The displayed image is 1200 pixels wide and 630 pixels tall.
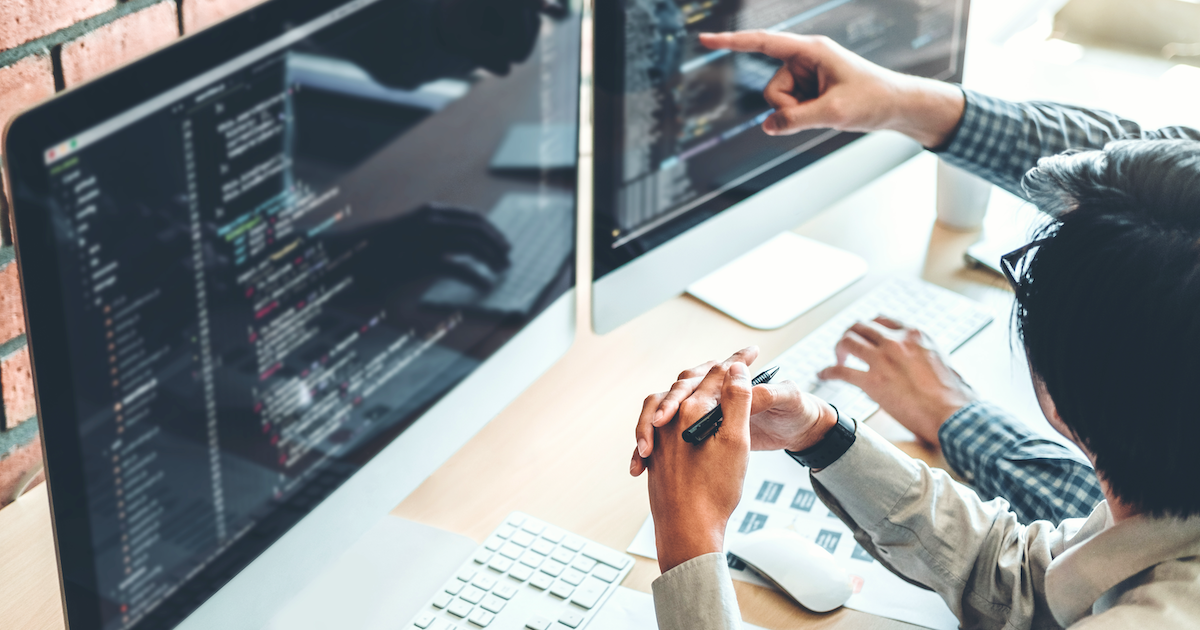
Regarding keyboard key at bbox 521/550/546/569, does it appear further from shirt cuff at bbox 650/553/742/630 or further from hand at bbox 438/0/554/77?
hand at bbox 438/0/554/77

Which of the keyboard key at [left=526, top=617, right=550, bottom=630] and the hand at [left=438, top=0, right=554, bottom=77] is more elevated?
the hand at [left=438, top=0, right=554, bottom=77]

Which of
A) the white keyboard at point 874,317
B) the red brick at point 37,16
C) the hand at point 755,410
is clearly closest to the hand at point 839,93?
the white keyboard at point 874,317

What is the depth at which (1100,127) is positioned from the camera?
1.16m

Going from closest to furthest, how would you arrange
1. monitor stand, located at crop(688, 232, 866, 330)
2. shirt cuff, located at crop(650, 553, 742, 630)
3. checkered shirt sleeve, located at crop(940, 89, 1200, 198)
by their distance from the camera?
1. shirt cuff, located at crop(650, 553, 742, 630)
2. checkered shirt sleeve, located at crop(940, 89, 1200, 198)
3. monitor stand, located at crop(688, 232, 866, 330)

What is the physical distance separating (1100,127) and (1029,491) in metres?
0.48

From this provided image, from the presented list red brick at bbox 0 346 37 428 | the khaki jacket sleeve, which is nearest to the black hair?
the khaki jacket sleeve

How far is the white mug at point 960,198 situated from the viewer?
1435 millimetres

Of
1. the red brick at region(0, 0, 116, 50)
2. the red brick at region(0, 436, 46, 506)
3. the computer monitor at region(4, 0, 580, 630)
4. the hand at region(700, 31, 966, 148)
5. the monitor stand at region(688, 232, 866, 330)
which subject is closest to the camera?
the computer monitor at region(4, 0, 580, 630)

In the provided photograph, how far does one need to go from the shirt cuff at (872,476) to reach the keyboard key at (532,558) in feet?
0.87

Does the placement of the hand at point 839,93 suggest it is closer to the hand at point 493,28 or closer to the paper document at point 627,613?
the hand at point 493,28

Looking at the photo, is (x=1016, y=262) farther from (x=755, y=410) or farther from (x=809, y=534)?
(x=809, y=534)

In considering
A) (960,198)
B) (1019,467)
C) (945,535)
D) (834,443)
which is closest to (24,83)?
(834,443)

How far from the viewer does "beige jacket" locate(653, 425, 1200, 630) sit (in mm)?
664

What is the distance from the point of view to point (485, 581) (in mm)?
831
